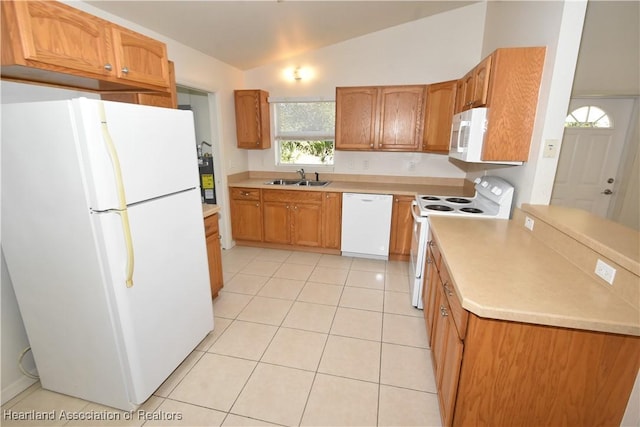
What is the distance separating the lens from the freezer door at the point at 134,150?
4.16 feet

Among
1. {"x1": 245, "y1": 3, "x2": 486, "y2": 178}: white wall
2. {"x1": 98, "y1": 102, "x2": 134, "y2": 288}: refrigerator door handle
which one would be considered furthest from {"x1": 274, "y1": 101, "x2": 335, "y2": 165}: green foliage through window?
{"x1": 98, "y1": 102, "x2": 134, "y2": 288}: refrigerator door handle

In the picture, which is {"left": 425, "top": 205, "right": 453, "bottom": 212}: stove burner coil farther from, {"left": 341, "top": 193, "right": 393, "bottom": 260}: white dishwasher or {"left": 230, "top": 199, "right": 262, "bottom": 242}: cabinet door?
{"left": 230, "top": 199, "right": 262, "bottom": 242}: cabinet door

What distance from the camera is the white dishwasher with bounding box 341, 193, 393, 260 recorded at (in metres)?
3.48

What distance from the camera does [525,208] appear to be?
207 centimetres

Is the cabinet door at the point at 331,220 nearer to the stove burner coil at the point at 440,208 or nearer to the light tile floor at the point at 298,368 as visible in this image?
the light tile floor at the point at 298,368

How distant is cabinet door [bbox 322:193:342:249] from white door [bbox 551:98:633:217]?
2384mm

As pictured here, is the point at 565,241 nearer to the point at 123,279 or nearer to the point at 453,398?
the point at 453,398

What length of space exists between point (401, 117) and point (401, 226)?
129 cm

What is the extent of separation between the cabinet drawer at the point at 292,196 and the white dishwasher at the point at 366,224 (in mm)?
351

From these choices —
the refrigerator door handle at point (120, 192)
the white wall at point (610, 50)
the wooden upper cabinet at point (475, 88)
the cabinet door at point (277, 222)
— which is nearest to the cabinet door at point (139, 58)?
the refrigerator door handle at point (120, 192)

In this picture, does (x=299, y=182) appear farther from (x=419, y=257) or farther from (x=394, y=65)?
(x=419, y=257)

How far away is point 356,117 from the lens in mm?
3658

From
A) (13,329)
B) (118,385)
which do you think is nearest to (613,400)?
(118,385)

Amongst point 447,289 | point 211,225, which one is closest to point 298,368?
point 447,289
